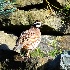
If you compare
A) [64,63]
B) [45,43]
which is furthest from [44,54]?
[64,63]

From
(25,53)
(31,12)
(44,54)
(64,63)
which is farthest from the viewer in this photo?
(31,12)

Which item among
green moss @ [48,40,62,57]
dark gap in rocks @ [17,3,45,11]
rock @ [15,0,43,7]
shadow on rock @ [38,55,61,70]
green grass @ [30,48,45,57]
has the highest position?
rock @ [15,0,43,7]

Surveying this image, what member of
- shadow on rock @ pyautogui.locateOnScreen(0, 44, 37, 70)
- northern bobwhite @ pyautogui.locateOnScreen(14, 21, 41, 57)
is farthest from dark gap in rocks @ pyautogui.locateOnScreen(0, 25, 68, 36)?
shadow on rock @ pyautogui.locateOnScreen(0, 44, 37, 70)

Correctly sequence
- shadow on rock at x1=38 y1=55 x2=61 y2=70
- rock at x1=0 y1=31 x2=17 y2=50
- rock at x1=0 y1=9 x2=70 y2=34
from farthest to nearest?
rock at x1=0 y1=9 x2=70 y2=34
rock at x1=0 y1=31 x2=17 y2=50
shadow on rock at x1=38 y1=55 x2=61 y2=70

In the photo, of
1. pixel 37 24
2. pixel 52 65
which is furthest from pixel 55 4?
pixel 52 65

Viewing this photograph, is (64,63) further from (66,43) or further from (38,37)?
(66,43)

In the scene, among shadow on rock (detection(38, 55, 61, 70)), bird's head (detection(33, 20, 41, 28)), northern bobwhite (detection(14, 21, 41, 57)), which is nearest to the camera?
shadow on rock (detection(38, 55, 61, 70))

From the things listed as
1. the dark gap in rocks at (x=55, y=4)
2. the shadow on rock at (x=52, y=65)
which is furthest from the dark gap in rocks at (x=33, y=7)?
the shadow on rock at (x=52, y=65)

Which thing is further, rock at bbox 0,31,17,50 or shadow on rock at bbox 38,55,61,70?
rock at bbox 0,31,17,50

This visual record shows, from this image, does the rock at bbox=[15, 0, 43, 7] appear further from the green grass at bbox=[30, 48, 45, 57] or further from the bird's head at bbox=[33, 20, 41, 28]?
the green grass at bbox=[30, 48, 45, 57]

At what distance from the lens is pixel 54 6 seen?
953 cm

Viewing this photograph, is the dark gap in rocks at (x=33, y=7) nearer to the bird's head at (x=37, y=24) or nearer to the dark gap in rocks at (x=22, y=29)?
the dark gap in rocks at (x=22, y=29)

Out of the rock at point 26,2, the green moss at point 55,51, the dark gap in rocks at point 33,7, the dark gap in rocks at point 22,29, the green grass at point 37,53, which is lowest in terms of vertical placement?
the green moss at point 55,51

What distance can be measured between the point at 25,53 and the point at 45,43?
1.55 m
